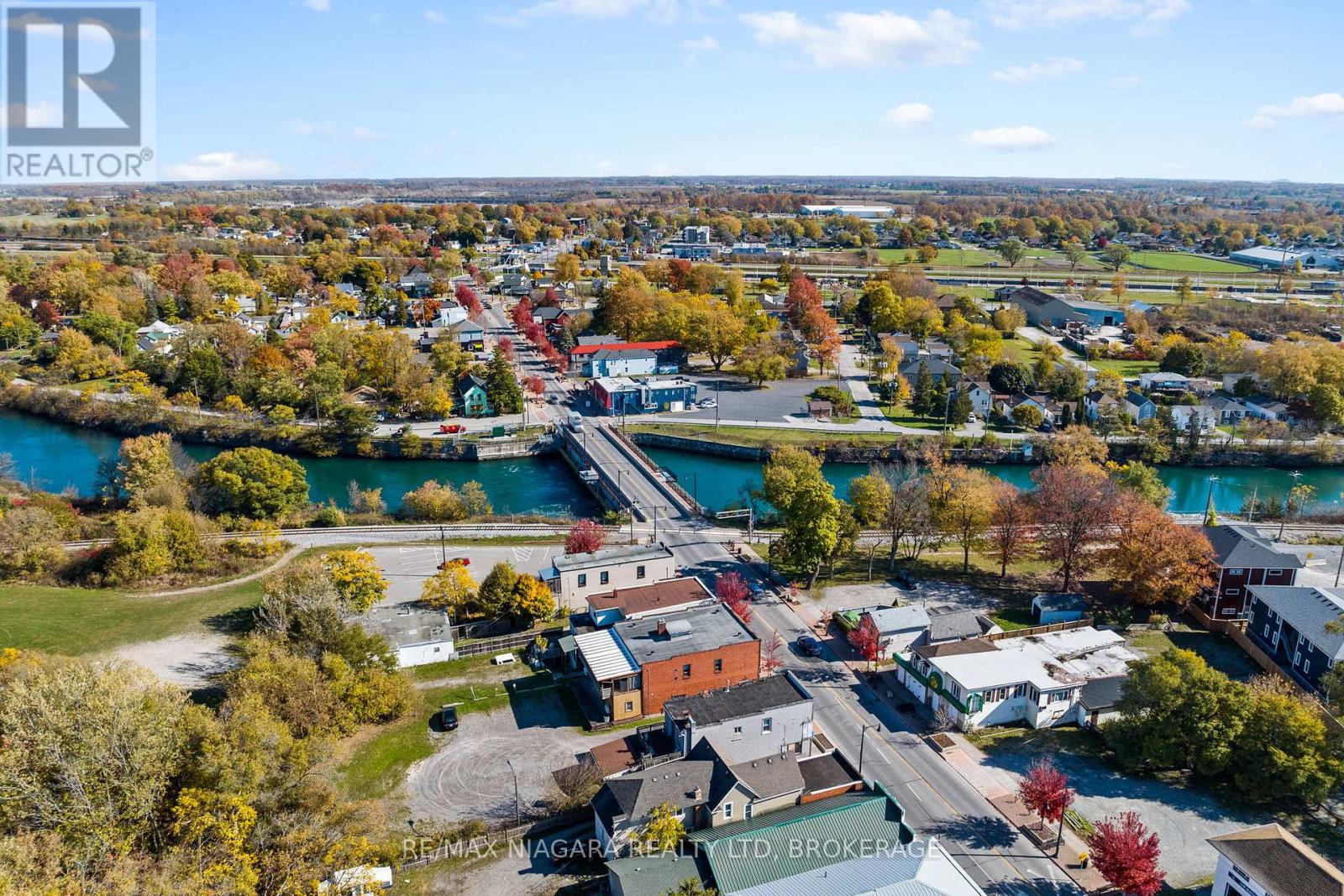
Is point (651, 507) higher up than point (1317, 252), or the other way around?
point (1317, 252)

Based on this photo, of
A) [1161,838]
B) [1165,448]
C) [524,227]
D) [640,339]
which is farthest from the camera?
[524,227]

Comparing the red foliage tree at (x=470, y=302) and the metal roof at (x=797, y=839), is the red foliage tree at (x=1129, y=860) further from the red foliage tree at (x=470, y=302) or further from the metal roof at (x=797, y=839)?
the red foliage tree at (x=470, y=302)

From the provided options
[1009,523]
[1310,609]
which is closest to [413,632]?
[1009,523]

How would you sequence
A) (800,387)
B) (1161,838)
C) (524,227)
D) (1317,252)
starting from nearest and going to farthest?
1. (1161,838)
2. (800,387)
3. (1317,252)
4. (524,227)

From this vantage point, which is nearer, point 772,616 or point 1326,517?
point 772,616

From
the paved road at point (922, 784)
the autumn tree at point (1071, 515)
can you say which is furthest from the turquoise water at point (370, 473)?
the autumn tree at point (1071, 515)

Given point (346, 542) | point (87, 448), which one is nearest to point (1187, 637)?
point (346, 542)

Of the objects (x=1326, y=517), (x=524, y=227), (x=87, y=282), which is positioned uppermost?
(x=524, y=227)

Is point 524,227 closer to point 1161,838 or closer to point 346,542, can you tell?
point 346,542
